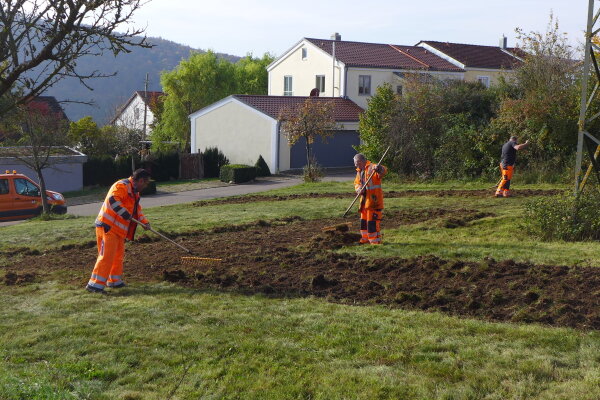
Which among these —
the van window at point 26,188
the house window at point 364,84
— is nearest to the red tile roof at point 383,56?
the house window at point 364,84

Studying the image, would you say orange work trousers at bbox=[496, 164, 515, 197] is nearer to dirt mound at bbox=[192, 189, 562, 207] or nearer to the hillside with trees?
dirt mound at bbox=[192, 189, 562, 207]

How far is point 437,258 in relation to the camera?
10.1 meters

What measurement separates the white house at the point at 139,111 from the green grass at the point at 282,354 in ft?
181

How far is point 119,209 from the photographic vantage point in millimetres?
9281

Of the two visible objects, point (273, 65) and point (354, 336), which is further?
point (273, 65)

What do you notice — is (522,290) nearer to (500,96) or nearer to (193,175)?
(500,96)

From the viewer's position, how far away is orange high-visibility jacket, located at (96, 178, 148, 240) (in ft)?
30.5

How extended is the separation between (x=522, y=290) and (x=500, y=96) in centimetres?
1920

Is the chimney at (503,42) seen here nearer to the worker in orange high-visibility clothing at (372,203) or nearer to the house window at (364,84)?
the house window at (364,84)

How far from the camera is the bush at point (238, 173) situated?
38156mm

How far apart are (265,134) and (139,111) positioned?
1357 inches

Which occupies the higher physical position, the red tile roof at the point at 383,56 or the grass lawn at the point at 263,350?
the red tile roof at the point at 383,56

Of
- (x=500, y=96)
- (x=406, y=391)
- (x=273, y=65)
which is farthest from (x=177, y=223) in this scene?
(x=273, y=65)

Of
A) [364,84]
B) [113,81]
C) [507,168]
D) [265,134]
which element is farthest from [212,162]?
[113,81]
